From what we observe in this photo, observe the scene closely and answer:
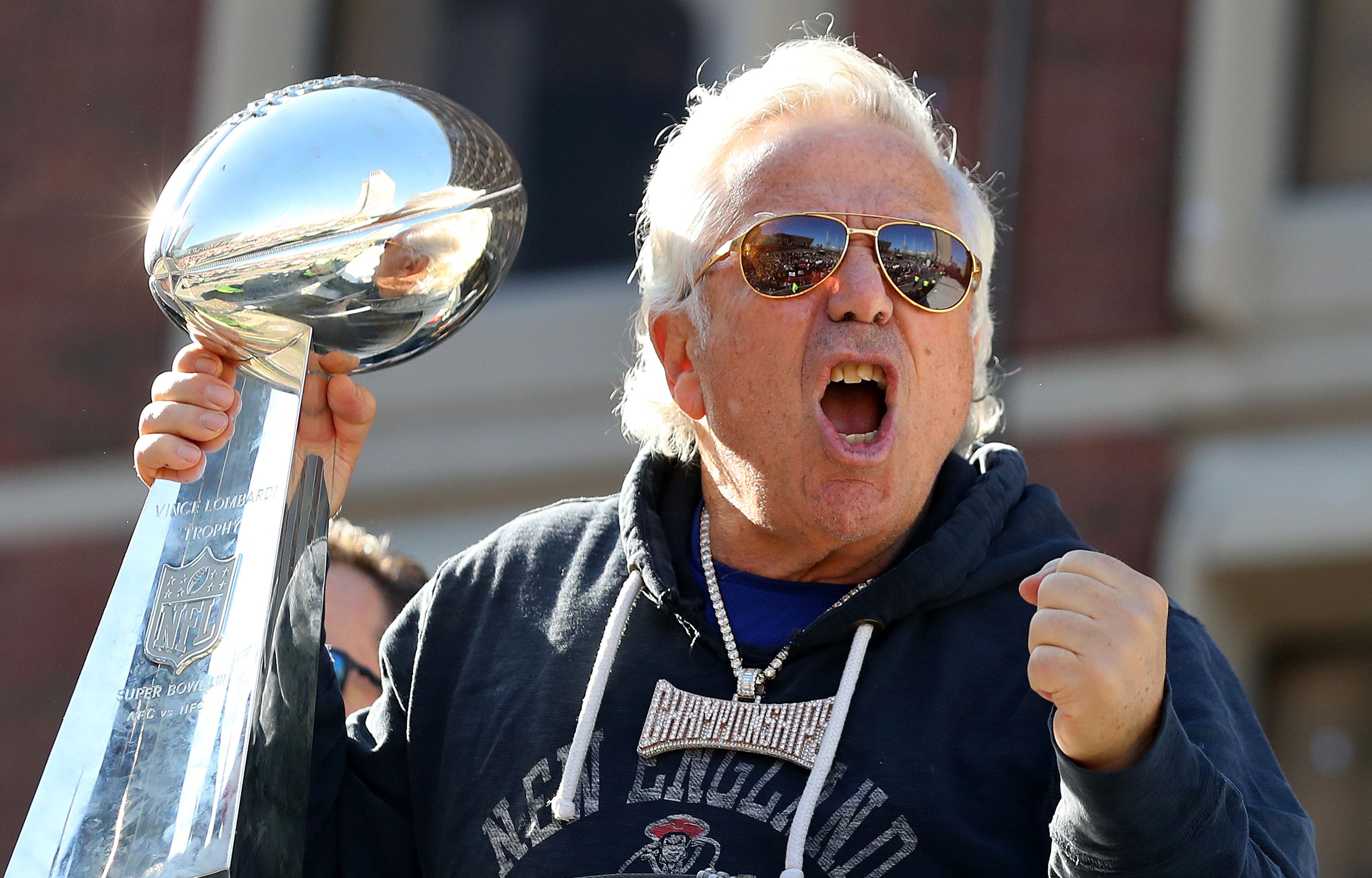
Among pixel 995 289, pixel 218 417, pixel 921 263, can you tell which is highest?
pixel 995 289

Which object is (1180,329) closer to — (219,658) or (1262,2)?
(1262,2)

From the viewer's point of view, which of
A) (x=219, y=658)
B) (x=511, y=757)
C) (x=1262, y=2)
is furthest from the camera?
(x=1262, y=2)

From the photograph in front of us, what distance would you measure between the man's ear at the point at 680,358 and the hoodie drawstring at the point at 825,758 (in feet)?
1.49

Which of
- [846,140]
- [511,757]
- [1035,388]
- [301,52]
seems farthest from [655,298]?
[301,52]

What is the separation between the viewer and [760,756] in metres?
2.04

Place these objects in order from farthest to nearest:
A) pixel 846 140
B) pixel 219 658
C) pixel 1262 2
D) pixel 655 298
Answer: pixel 1262 2 < pixel 655 298 < pixel 846 140 < pixel 219 658

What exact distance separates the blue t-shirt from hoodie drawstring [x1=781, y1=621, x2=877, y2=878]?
0.38 ft

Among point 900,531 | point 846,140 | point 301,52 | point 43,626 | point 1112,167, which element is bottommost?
point 43,626

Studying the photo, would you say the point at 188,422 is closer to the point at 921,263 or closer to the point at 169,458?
the point at 169,458

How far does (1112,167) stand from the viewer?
19.4ft

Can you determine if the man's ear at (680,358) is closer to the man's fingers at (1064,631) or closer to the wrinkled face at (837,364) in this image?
the wrinkled face at (837,364)

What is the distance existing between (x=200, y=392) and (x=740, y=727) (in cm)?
68

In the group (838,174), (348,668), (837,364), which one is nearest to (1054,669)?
(837,364)

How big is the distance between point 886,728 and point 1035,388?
4.05 metres
